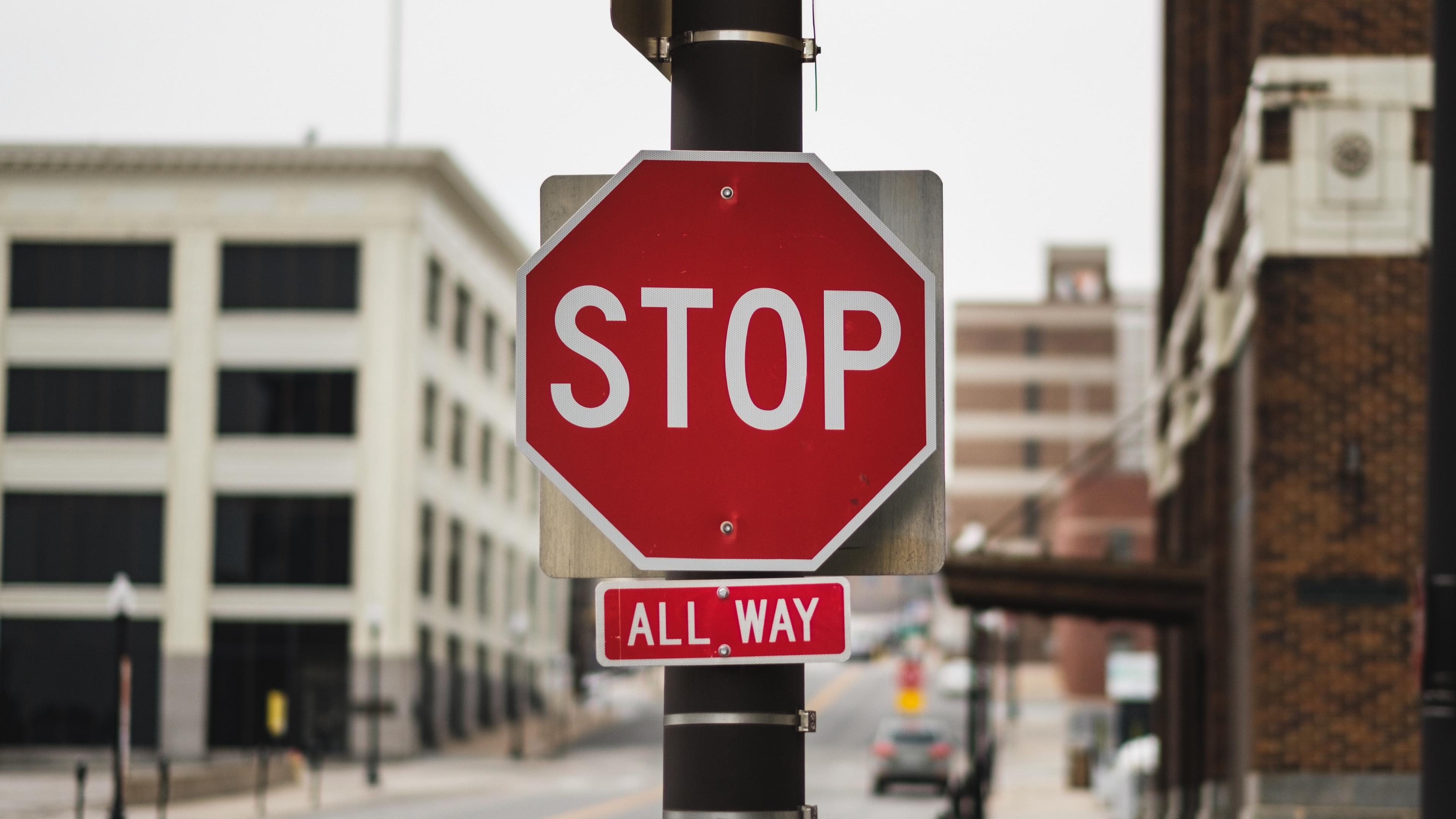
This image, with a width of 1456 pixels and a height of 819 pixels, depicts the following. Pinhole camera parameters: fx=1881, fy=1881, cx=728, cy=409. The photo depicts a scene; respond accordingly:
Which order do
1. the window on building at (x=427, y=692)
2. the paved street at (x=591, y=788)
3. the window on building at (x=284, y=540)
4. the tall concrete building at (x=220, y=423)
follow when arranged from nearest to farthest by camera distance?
the paved street at (x=591, y=788) → the tall concrete building at (x=220, y=423) → the window on building at (x=284, y=540) → the window on building at (x=427, y=692)

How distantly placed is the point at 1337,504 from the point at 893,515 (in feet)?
46.8

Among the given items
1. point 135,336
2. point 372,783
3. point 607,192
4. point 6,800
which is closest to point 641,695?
point 135,336

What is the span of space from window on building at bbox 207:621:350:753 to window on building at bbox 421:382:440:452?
734cm

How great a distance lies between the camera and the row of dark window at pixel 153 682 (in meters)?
56.2

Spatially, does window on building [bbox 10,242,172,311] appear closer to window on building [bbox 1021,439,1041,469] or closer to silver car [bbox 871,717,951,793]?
silver car [bbox 871,717,951,793]

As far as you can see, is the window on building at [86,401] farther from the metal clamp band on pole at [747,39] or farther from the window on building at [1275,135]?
the metal clamp band on pole at [747,39]

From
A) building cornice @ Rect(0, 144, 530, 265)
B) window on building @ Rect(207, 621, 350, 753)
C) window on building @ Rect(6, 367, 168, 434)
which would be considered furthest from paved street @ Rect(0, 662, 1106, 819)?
building cornice @ Rect(0, 144, 530, 265)

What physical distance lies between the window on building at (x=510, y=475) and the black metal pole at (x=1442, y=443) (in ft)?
226

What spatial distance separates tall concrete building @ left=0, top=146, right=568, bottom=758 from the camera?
57.3 metres

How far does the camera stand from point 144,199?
59.1 meters

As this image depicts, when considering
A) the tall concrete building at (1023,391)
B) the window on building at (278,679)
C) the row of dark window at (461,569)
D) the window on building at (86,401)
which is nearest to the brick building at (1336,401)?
the window on building at (278,679)

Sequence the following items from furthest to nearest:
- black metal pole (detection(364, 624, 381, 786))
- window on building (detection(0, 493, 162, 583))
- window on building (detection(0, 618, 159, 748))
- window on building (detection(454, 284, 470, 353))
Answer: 1. window on building (detection(454, 284, 470, 353))
2. window on building (detection(0, 493, 162, 583))
3. window on building (detection(0, 618, 159, 748))
4. black metal pole (detection(364, 624, 381, 786))

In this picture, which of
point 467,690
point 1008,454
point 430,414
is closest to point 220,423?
point 430,414

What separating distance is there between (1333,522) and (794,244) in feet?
47.1
